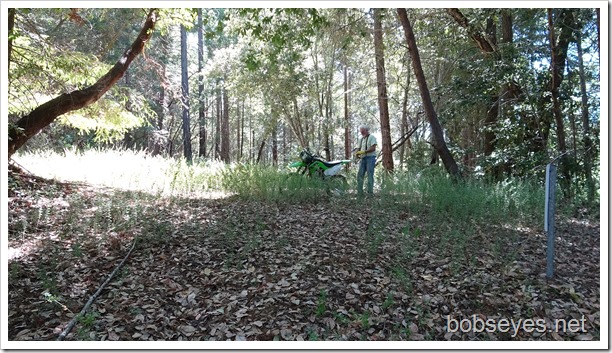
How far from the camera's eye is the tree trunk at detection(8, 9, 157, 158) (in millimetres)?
5609

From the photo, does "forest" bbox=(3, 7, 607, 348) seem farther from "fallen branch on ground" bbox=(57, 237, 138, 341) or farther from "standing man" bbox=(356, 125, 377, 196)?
"standing man" bbox=(356, 125, 377, 196)

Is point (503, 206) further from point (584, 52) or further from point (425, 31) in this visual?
point (425, 31)

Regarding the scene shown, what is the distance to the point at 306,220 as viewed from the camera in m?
5.53

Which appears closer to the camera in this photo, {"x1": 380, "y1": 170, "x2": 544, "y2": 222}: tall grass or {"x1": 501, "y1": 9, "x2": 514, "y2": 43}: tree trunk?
{"x1": 380, "y1": 170, "x2": 544, "y2": 222}: tall grass

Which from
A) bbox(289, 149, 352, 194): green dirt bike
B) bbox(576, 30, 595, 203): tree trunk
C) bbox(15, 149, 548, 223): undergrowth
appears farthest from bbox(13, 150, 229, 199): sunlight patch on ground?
bbox(576, 30, 595, 203): tree trunk

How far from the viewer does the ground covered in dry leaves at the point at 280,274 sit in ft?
9.46

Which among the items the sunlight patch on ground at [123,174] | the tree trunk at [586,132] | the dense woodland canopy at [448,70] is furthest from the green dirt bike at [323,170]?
the tree trunk at [586,132]

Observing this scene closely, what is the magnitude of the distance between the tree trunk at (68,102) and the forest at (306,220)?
0.10 ft

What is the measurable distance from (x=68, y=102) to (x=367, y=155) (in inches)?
217

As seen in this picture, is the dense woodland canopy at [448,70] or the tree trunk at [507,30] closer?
the dense woodland canopy at [448,70]

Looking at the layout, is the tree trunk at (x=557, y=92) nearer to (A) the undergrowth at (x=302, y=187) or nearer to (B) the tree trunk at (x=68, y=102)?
(A) the undergrowth at (x=302, y=187)

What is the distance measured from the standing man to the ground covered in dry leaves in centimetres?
169

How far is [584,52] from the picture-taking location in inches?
270

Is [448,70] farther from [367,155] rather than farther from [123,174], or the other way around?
[123,174]
